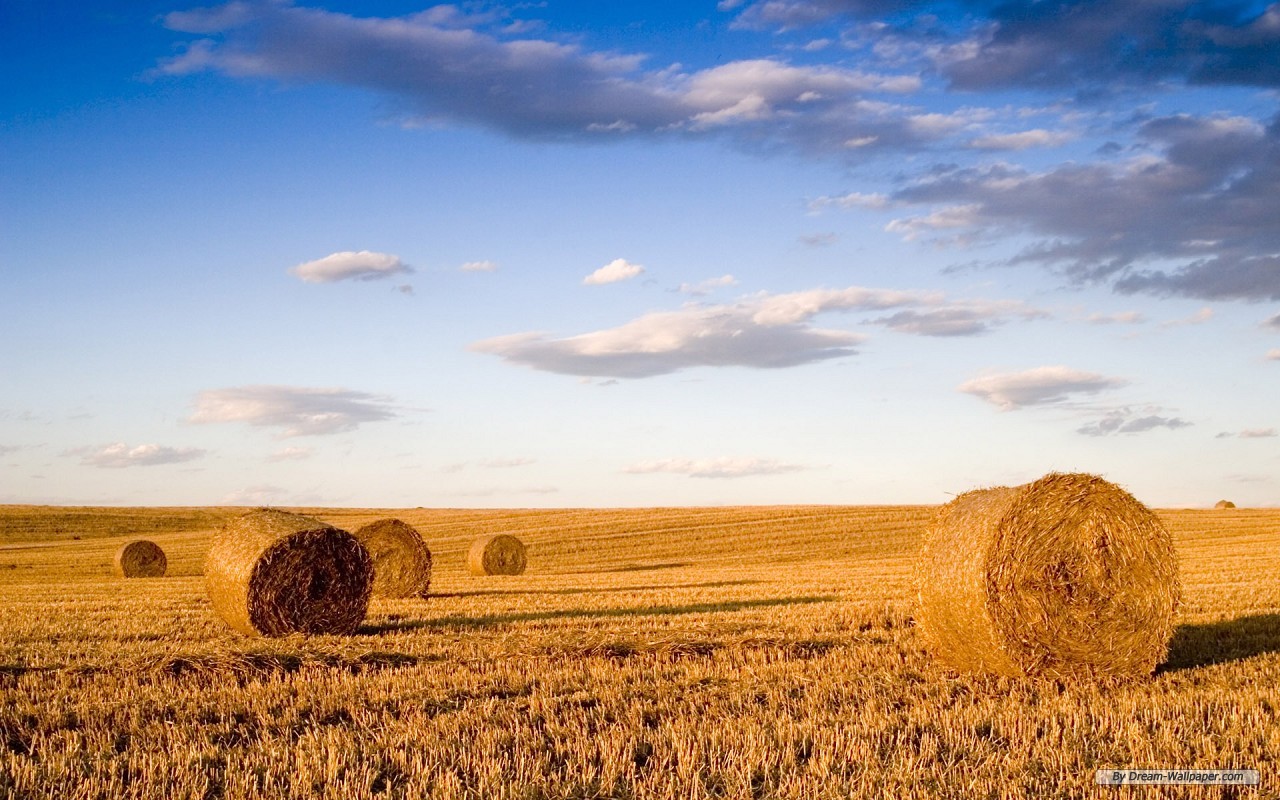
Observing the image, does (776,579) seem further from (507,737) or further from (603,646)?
(507,737)

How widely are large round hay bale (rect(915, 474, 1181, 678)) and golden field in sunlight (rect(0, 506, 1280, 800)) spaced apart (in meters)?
0.42

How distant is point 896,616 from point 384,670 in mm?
6672

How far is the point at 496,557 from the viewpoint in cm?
2823

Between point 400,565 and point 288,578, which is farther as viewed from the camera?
point 400,565

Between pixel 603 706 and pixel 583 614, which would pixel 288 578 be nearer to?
pixel 583 614

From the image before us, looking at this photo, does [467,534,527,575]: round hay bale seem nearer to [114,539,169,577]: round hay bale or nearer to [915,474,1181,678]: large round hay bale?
[114,539,169,577]: round hay bale

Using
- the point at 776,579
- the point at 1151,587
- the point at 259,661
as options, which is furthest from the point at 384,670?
the point at 776,579

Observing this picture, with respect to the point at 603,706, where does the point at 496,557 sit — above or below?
below

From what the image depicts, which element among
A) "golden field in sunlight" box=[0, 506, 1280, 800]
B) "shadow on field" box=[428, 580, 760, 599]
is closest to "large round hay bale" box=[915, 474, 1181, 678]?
"golden field in sunlight" box=[0, 506, 1280, 800]

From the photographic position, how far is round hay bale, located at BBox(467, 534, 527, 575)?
28141 millimetres

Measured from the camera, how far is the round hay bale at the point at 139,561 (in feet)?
103

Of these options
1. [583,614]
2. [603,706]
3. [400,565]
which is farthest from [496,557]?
[603,706]

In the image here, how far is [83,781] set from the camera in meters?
6.08

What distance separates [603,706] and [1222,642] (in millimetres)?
7114
